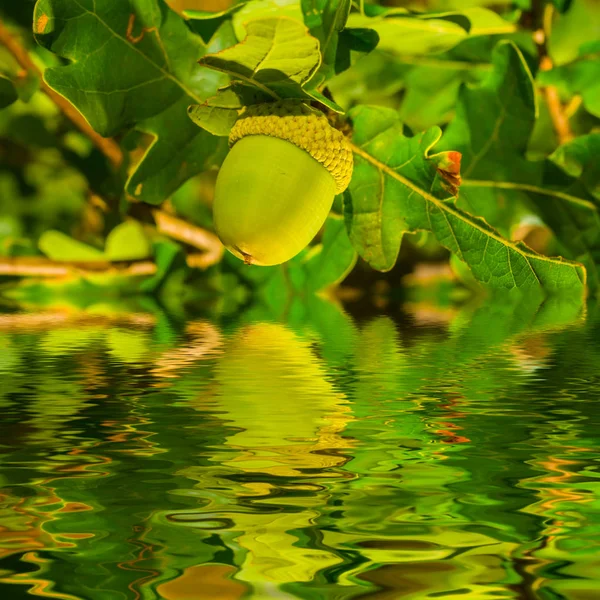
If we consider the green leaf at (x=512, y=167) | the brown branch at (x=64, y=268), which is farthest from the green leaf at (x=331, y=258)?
the brown branch at (x=64, y=268)

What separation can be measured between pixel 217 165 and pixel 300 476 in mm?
413

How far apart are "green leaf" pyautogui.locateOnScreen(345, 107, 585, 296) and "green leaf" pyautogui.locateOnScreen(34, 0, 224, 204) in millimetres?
123

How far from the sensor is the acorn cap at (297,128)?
1.78 feet

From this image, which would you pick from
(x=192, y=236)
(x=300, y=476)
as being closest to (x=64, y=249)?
(x=192, y=236)

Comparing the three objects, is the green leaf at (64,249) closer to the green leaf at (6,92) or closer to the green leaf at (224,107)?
the green leaf at (6,92)

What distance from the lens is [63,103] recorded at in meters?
1.10

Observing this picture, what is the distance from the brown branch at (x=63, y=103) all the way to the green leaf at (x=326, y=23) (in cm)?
30

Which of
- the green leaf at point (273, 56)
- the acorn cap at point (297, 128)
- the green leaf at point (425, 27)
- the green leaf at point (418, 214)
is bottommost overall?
the green leaf at point (418, 214)

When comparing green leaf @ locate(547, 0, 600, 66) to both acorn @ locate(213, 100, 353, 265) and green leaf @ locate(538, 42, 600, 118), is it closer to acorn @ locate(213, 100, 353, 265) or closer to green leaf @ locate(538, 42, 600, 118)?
green leaf @ locate(538, 42, 600, 118)

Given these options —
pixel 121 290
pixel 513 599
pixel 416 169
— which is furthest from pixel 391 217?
pixel 121 290

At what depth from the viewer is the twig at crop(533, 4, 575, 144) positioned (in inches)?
39.6

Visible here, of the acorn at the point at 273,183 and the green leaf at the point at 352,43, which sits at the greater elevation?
the green leaf at the point at 352,43

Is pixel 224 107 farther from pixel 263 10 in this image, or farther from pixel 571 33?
pixel 571 33

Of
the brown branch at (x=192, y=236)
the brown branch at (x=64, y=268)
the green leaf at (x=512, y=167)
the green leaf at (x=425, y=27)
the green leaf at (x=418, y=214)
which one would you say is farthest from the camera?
the brown branch at (x=192, y=236)
